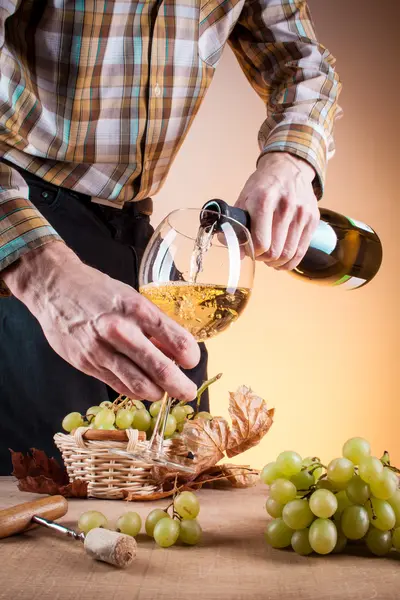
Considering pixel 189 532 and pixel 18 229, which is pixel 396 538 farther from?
pixel 18 229

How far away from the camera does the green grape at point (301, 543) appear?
2.54 feet

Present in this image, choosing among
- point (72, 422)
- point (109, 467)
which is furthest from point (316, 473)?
point (72, 422)

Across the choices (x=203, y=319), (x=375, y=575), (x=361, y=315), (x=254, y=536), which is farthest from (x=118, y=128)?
(x=361, y=315)

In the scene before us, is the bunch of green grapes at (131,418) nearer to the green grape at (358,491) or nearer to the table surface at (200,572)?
the table surface at (200,572)

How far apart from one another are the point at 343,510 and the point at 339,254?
0.76m

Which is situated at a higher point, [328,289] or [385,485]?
[328,289]

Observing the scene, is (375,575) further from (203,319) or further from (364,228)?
(364,228)

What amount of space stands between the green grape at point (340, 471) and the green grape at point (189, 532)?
0.16m

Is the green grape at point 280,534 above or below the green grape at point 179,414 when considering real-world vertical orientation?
below

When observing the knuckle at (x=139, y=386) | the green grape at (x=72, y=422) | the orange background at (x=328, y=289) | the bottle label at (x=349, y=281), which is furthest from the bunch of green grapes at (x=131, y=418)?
the orange background at (x=328, y=289)

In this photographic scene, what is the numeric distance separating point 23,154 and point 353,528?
969 millimetres

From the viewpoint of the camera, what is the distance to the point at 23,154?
140 centimetres

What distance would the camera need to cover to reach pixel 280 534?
0.79 m

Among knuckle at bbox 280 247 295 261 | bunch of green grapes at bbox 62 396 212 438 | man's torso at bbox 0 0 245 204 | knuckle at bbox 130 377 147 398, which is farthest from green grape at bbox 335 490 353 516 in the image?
man's torso at bbox 0 0 245 204
